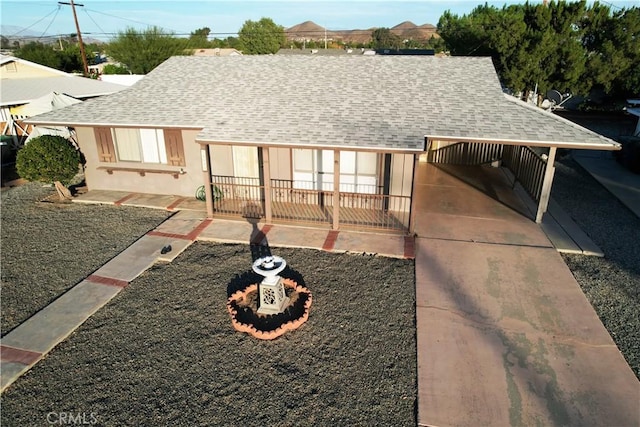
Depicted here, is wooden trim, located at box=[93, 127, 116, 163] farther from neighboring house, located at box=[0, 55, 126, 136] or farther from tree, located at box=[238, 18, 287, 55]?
tree, located at box=[238, 18, 287, 55]

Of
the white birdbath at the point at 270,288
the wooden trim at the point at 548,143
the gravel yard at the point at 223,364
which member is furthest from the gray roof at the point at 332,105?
the gravel yard at the point at 223,364

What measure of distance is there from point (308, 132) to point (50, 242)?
740 centimetres

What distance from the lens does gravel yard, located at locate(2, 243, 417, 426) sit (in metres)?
5.63

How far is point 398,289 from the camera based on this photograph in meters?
8.46

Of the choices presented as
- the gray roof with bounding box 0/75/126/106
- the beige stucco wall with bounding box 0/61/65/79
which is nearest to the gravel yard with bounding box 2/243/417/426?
the gray roof with bounding box 0/75/126/106

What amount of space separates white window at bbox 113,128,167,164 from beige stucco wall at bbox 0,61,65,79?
16.0 m

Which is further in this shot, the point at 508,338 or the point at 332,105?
the point at 332,105

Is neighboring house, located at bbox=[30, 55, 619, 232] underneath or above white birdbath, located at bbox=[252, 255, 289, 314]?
above

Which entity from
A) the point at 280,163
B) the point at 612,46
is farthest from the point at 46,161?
the point at 612,46

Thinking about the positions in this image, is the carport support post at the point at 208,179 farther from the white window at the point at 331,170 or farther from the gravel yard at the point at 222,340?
the white window at the point at 331,170

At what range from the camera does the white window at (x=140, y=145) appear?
13188 millimetres

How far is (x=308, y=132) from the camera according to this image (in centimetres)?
1059

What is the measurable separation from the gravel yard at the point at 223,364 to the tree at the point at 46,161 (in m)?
6.61

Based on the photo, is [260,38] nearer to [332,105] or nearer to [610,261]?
[332,105]
